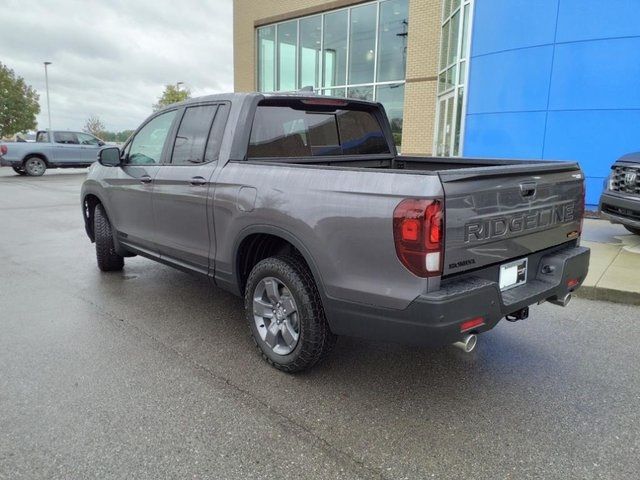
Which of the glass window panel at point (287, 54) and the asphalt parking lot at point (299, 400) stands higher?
the glass window panel at point (287, 54)

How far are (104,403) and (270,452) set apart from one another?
111 cm

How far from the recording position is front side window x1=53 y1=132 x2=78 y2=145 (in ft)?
66.5

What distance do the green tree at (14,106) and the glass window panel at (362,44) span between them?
37441 mm

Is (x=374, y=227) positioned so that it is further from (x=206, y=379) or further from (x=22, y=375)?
(x=22, y=375)

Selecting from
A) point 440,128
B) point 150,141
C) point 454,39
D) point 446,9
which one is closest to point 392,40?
point 446,9

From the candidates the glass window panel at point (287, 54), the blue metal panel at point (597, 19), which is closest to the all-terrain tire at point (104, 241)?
the blue metal panel at point (597, 19)

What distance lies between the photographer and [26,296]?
15.9ft

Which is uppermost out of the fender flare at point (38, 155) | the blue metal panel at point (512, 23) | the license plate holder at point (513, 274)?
the blue metal panel at point (512, 23)

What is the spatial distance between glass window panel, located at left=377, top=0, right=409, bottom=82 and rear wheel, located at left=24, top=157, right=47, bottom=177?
14301mm

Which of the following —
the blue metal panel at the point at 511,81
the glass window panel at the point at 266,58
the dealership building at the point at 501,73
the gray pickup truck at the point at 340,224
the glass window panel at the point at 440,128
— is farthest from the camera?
the glass window panel at the point at 266,58

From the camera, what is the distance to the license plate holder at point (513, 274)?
2.89 meters

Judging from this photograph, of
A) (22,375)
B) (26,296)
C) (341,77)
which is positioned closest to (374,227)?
(22,375)

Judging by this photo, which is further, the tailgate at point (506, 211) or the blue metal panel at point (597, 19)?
the blue metal panel at point (597, 19)

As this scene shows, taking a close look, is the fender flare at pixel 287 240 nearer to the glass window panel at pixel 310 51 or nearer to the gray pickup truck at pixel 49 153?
the glass window panel at pixel 310 51
